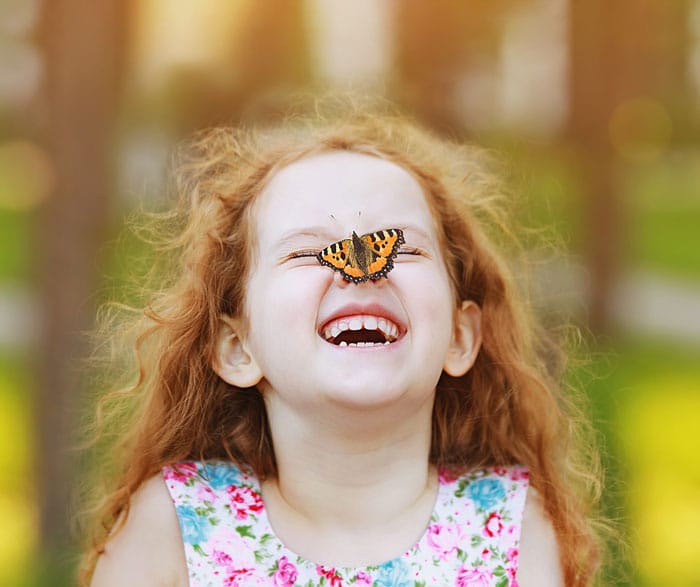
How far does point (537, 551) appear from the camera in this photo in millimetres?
1816

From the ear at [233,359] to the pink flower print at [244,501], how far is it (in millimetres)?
172

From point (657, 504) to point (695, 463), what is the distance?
1.50 ft

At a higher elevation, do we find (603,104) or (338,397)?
(603,104)

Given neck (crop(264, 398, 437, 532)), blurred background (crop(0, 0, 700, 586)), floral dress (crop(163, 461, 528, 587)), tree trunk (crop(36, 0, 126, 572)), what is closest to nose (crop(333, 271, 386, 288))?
neck (crop(264, 398, 437, 532))

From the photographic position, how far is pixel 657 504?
3115 mm

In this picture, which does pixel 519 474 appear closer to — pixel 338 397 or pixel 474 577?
pixel 474 577

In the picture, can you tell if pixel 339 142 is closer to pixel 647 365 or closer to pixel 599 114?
pixel 599 114

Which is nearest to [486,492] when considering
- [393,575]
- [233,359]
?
[393,575]

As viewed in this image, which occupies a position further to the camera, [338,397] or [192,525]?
[192,525]

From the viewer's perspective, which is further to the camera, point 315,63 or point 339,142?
point 315,63

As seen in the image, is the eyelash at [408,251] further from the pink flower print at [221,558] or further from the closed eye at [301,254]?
the pink flower print at [221,558]

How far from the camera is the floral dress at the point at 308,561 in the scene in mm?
1724

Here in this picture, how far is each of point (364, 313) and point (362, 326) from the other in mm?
19

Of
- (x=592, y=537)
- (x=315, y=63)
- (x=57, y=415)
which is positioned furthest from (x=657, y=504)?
(x=315, y=63)
